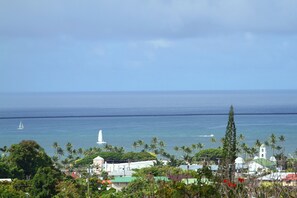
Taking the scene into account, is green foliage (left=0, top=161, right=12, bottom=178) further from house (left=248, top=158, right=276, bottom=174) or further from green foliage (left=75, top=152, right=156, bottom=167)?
green foliage (left=75, top=152, right=156, bottom=167)

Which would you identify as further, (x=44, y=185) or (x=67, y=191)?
(x=44, y=185)

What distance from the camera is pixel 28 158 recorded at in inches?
1414

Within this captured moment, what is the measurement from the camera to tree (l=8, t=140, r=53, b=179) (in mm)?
35781

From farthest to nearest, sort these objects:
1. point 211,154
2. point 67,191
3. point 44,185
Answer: point 211,154 < point 44,185 < point 67,191

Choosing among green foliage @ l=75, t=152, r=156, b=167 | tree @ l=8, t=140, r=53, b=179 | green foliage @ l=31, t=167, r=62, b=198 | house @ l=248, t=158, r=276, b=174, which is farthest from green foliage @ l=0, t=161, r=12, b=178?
green foliage @ l=75, t=152, r=156, b=167

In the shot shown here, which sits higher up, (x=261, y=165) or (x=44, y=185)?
(x=261, y=165)

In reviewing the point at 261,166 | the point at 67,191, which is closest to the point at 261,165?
the point at 261,166

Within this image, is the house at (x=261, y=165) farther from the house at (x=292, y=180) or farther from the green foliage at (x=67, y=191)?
the green foliage at (x=67, y=191)

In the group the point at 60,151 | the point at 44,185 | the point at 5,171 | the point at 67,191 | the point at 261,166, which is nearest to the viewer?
the point at 67,191

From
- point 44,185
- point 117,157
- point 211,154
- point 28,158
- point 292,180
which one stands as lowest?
point 292,180

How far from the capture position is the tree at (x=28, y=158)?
35.8 metres

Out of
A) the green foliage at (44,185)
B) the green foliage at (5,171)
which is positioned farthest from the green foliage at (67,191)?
the green foliage at (5,171)

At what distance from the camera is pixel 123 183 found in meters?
38.7

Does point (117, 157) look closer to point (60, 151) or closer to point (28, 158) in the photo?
point (60, 151)
